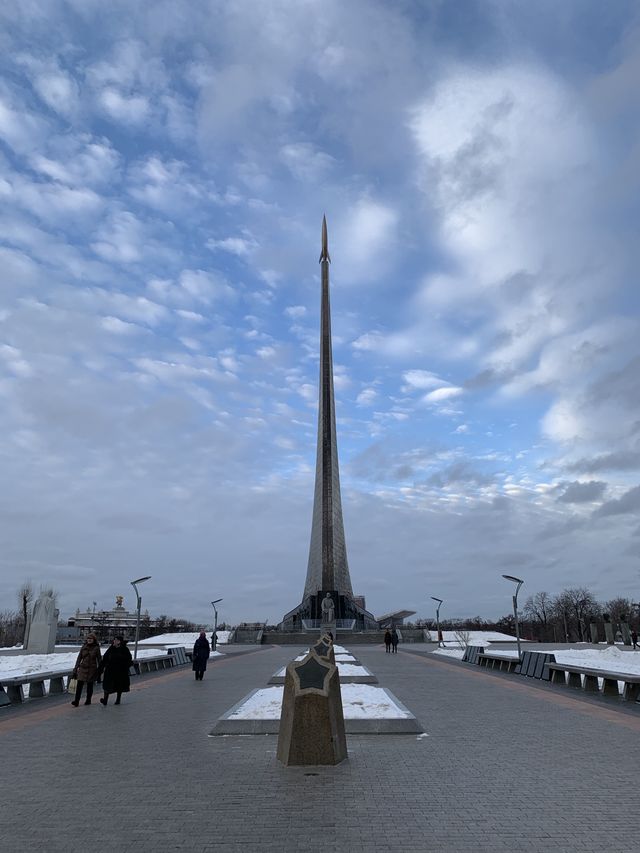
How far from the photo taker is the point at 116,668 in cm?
1088

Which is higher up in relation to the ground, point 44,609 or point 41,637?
point 44,609

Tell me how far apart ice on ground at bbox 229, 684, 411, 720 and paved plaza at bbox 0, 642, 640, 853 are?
1.58ft

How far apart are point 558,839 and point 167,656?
61.8ft

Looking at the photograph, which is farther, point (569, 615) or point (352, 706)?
point (569, 615)

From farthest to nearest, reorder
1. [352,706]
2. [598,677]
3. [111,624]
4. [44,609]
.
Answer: [111,624], [44,609], [598,677], [352,706]

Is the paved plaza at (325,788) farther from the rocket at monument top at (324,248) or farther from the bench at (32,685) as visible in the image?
the rocket at monument top at (324,248)

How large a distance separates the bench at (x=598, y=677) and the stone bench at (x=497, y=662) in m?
3.06

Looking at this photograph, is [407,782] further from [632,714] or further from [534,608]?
[534,608]

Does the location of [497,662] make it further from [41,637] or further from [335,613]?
[335,613]

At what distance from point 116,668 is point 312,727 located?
597 cm

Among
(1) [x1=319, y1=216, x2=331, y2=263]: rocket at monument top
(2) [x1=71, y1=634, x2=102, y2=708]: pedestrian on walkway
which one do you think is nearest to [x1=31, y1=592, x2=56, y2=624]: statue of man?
(2) [x1=71, y1=634, x2=102, y2=708]: pedestrian on walkway

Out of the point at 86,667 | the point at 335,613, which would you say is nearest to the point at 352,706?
the point at 86,667

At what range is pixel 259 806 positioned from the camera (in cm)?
475

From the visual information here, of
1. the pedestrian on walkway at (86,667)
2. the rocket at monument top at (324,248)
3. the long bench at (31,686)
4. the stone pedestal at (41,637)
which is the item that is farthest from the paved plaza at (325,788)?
the rocket at monument top at (324,248)
